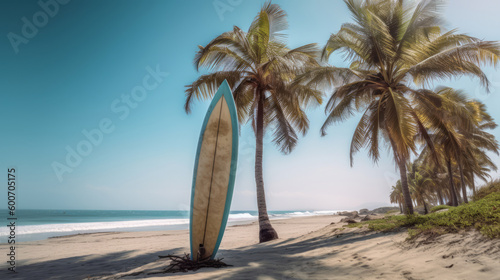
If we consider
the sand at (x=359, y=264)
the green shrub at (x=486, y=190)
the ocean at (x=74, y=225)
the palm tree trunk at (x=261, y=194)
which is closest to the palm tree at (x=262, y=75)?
the palm tree trunk at (x=261, y=194)

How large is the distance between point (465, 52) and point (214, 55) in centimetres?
711

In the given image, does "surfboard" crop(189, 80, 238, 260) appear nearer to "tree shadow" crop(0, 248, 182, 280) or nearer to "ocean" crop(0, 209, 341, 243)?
"tree shadow" crop(0, 248, 182, 280)

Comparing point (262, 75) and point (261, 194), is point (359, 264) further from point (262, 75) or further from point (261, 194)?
point (262, 75)

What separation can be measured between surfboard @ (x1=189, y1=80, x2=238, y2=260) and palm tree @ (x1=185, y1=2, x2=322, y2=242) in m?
4.19

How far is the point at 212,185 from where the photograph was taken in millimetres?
4801

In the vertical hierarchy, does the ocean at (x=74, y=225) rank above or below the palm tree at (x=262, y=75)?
below

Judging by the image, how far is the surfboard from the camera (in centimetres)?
479

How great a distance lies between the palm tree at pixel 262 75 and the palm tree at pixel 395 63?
3.28 ft

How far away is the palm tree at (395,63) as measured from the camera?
7117mm

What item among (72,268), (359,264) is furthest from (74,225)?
(359,264)

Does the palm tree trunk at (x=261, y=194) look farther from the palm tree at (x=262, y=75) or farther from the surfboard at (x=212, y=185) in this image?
the surfboard at (x=212, y=185)

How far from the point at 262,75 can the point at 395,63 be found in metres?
4.18

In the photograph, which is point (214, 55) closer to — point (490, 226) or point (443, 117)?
point (443, 117)

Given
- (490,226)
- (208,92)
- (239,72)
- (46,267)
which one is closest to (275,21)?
(239,72)
